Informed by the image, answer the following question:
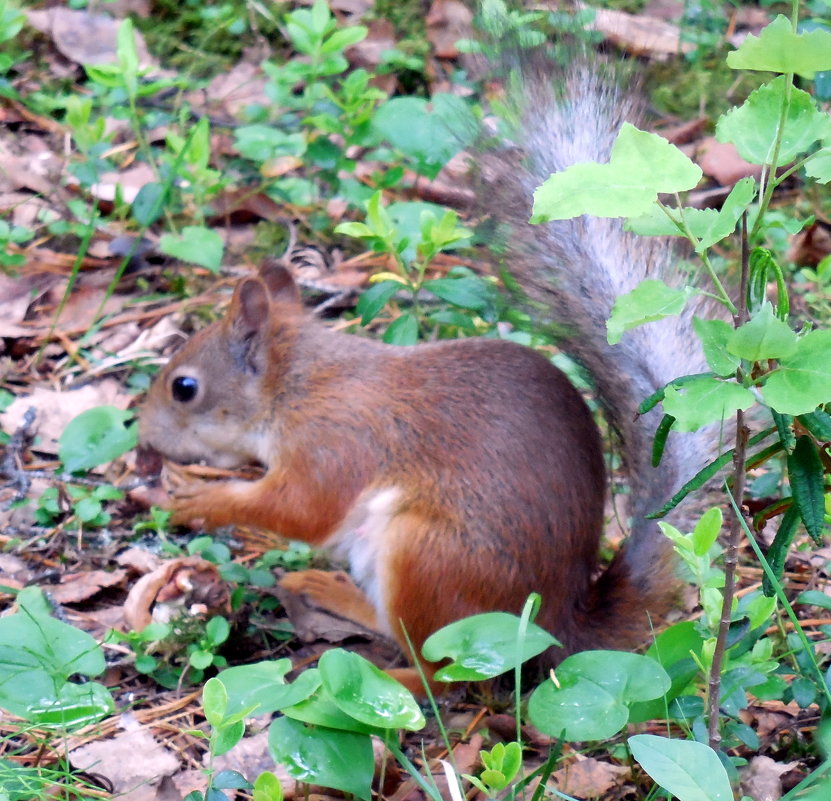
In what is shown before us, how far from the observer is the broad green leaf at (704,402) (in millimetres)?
1130

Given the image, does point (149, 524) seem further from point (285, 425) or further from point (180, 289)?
point (180, 289)

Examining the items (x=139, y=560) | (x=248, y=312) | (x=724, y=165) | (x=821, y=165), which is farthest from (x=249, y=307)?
(x=724, y=165)

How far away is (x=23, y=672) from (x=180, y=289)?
1.68 m

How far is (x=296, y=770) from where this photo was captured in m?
1.46

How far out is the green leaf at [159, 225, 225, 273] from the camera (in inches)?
108

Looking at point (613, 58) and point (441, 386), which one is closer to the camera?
point (613, 58)

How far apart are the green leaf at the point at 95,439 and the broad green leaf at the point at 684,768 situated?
1466 millimetres

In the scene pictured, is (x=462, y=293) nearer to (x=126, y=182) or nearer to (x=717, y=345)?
(x=717, y=345)

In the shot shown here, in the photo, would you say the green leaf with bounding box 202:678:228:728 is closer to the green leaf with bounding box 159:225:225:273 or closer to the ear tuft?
the ear tuft

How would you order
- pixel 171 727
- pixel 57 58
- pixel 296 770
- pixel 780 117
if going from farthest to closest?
pixel 57 58 < pixel 171 727 < pixel 296 770 < pixel 780 117

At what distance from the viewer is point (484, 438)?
201 centimetres

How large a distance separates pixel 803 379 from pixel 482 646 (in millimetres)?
655

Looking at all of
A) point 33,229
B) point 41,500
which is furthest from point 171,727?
point 33,229

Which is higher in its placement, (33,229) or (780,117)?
(780,117)
